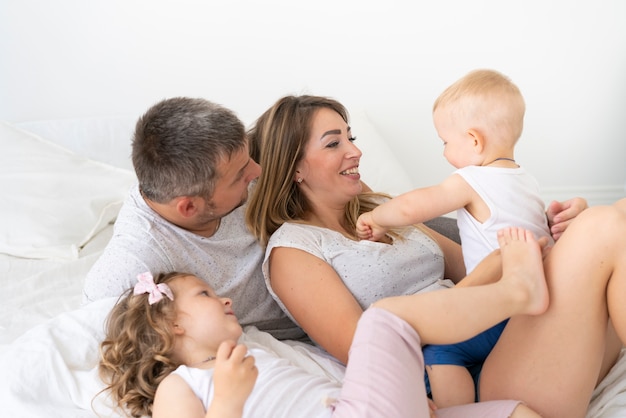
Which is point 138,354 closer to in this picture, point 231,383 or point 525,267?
point 231,383

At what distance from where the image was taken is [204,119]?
5.31 ft

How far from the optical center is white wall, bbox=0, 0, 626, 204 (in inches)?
113

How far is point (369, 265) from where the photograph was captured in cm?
177

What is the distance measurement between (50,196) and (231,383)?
1.49 meters

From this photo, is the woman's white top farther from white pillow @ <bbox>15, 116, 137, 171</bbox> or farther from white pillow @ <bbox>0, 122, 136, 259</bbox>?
white pillow @ <bbox>15, 116, 137, 171</bbox>

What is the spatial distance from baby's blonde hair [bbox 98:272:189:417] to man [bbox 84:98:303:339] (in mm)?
149

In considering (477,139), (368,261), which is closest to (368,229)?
(368,261)

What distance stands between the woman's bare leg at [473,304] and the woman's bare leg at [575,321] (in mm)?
48

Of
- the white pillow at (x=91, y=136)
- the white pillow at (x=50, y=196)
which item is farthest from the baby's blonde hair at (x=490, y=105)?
the white pillow at (x=91, y=136)

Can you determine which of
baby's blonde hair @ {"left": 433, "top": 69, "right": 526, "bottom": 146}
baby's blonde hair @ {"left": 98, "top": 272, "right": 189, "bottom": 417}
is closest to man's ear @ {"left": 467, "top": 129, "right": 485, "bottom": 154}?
baby's blonde hair @ {"left": 433, "top": 69, "right": 526, "bottom": 146}

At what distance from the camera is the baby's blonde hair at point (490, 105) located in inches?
61.7

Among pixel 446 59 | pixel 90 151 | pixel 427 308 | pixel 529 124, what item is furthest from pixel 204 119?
pixel 529 124

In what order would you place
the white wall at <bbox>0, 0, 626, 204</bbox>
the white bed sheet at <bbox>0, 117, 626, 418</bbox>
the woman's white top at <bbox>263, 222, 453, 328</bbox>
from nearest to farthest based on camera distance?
the white bed sheet at <bbox>0, 117, 626, 418</bbox> → the woman's white top at <bbox>263, 222, 453, 328</bbox> → the white wall at <bbox>0, 0, 626, 204</bbox>

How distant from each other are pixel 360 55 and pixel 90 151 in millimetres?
1236
